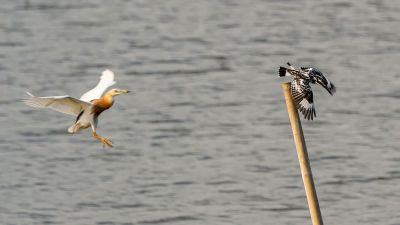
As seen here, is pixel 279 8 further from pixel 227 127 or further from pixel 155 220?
pixel 155 220

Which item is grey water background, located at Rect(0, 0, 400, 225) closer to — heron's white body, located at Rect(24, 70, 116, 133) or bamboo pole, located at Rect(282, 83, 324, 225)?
bamboo pole, located at Rect(282, 83, 324, 225)

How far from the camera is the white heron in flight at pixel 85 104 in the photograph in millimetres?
9547

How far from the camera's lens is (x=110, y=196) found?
21.7 meters

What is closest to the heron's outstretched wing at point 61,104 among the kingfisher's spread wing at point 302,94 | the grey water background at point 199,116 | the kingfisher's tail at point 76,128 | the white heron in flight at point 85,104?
the white heron in flight at point 85,104

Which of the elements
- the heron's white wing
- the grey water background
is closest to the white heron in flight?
the heron's white wing

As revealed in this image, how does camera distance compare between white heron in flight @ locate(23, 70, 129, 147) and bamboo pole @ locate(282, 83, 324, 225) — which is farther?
bamboo pole @ locate(282, 83, 324, 225)

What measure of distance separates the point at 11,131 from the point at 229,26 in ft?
36.7

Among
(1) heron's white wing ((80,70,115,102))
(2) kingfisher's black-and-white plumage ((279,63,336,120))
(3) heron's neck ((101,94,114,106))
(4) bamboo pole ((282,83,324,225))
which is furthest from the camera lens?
(4) bamboo pole ((282,83,324,225))

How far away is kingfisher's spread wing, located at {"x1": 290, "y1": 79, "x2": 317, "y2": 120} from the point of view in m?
11.4

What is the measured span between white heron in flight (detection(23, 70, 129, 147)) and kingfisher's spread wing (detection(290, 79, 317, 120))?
203cm

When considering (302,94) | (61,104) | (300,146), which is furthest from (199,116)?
(61,104)

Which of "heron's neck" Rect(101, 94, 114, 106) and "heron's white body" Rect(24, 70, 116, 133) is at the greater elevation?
"heron's neck" Rect(101, 94, 114, 106)

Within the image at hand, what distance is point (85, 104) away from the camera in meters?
9.80

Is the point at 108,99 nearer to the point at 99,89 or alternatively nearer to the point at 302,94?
the point at 99,89
